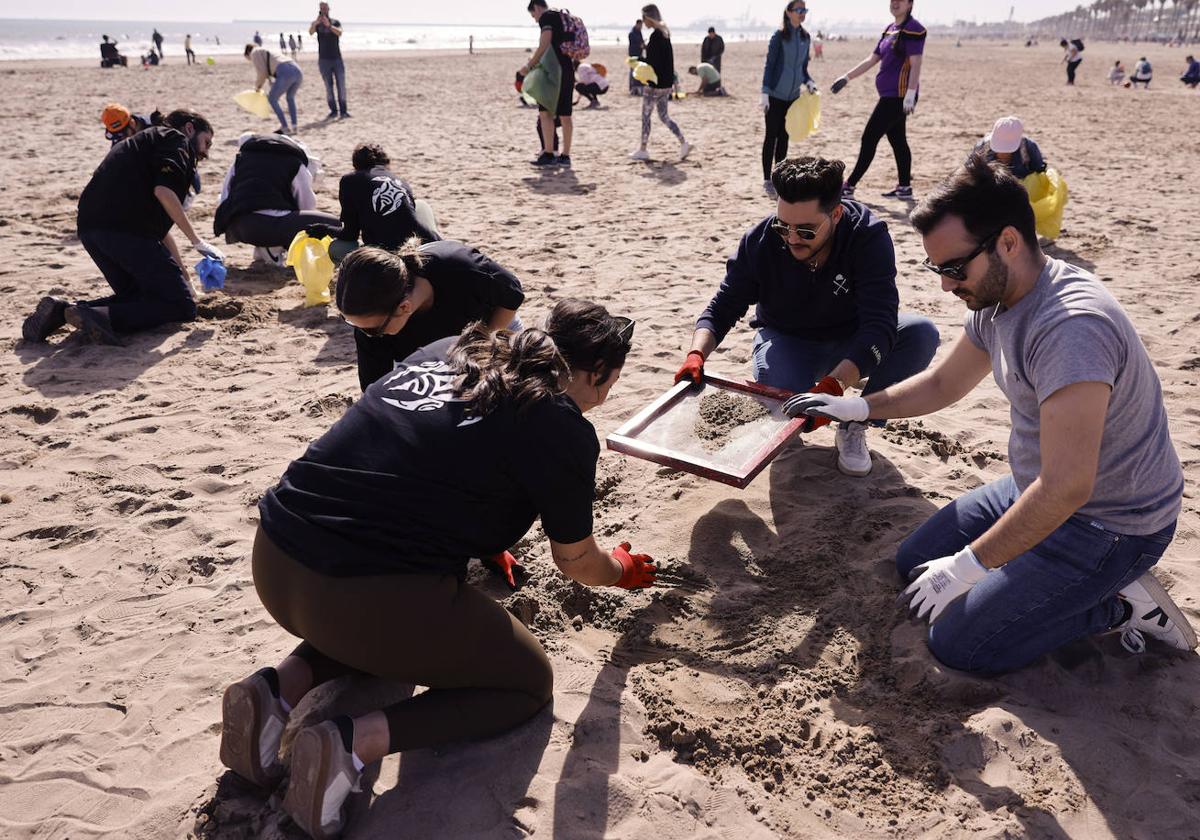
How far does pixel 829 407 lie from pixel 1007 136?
375cm

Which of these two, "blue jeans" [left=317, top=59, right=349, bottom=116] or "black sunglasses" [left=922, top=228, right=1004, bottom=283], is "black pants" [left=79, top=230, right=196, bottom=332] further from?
"blue jeans" [left=317, top=59, right=349, bottom=116]

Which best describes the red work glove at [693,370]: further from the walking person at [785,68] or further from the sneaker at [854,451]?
the walking person at [785,68]

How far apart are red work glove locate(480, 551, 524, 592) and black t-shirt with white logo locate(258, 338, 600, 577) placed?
80 centimetres

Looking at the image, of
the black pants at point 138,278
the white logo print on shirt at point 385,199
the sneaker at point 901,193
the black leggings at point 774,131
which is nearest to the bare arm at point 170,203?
the black pants at point 138,278

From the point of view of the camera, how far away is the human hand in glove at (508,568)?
283 centimetres

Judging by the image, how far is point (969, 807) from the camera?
2000 millimetres

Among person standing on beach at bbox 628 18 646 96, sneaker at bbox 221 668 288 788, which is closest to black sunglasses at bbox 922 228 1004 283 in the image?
sneaker at bbox 221 668 288 788

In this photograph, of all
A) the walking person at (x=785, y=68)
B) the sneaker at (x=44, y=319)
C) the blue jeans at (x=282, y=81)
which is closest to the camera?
the sneaker at (x=44, y=319)

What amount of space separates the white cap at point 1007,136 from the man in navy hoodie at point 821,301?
110 inches

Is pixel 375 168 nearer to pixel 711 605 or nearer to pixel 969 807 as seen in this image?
pixel 711 605

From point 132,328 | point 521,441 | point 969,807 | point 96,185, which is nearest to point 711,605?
point 969,807

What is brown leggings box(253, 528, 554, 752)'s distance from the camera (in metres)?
1.95

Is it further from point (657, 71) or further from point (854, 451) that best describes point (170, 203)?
point (657, 71)

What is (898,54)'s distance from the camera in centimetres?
697
